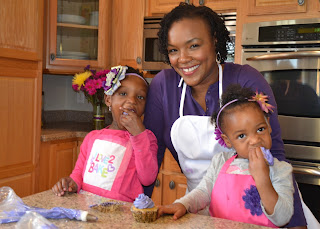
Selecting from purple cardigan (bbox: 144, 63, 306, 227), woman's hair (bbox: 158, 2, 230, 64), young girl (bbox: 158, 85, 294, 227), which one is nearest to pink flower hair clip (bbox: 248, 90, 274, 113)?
young girl (bbox: 158, 85, 294, 227)

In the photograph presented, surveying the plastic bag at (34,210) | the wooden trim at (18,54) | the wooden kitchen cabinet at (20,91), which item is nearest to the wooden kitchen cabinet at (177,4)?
the wooden kitchen cabinet at (20,91)

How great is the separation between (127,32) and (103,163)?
187cm

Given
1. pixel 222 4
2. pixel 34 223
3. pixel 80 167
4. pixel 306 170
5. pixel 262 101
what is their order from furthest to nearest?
1. pixel 222 4
2. pixel 306 170
3. pixel 80 167
4. pixel 262 101
5. pixel 34 223

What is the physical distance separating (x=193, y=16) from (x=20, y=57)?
1.41m

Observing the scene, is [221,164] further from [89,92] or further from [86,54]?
[86,54]

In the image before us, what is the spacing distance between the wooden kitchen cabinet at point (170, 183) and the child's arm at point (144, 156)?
134 cm

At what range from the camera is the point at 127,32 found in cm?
314

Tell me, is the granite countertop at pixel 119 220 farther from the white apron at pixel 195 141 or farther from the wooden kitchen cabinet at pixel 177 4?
the wooden kitchen cabinet at pixel 177 4

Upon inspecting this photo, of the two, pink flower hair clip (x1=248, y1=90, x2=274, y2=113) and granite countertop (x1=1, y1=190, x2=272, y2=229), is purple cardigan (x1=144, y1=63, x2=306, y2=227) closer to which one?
pink flower hair clip (x1=248, y1=90, x2=274, y2=113)

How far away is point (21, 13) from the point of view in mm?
2418

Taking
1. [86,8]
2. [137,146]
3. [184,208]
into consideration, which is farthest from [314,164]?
[86,8]

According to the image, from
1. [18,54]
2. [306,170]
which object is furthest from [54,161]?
[306,170]

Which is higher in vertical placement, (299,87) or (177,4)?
(177,4)

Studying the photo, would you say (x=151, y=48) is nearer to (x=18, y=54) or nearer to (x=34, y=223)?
(x=18, y=54)
